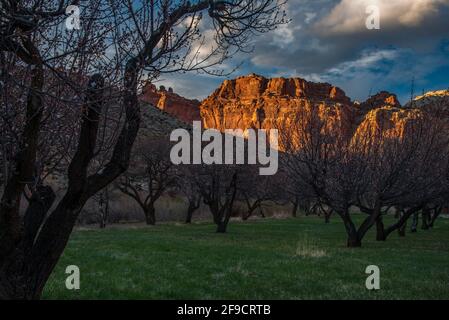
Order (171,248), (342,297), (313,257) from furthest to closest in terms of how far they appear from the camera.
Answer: (171,248) < (313,257) < (342,297)

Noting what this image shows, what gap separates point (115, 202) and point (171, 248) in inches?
1724

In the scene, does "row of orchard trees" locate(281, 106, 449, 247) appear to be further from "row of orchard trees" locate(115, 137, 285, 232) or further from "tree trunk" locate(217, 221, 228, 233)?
"row of orchard trees" locate(115, 137, 285, 232)

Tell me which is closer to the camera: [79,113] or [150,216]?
[79,113]

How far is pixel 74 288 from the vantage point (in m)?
13.5

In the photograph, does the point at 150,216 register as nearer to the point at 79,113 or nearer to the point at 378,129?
the point at 378,129

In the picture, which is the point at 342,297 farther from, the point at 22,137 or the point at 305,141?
the point at 305,141

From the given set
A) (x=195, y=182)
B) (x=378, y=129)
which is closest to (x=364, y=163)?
(x=378, y=129)

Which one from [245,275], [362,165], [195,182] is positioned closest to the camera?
[245,275]

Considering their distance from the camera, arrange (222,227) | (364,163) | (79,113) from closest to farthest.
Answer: (79,113) → (364,163) → (222,227)

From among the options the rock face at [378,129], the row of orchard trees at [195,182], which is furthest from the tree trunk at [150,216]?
the rock face at [378,129]

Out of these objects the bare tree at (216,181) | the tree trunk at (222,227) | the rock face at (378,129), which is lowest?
the tree trunk at (222,227)

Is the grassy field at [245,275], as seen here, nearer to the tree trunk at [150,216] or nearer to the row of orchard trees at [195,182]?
the row of orchard trees at [195,182]

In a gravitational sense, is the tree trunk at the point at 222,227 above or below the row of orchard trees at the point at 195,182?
below
